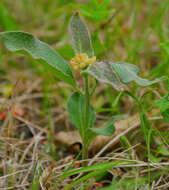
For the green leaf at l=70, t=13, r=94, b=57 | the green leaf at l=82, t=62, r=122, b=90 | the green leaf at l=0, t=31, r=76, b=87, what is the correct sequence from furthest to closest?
the green leaf at l=70, t=13, r=94, b=57 → the green leaf at l=0, t=31, r=76, b=87 → the green leaf at l=82, t=62, r=122, b=90

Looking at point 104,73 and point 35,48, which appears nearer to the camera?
point 104,73

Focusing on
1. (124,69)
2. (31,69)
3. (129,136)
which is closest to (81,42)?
(124,69)

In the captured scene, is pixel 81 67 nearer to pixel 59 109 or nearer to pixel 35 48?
pixel 35 48

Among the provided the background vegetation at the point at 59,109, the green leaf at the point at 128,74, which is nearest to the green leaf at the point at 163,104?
the background vegetation at the point at 59,109

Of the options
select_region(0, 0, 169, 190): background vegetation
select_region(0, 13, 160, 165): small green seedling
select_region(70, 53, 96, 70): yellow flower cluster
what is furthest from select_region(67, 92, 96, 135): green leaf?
select_region(70, 53, 96, 70): yellow flower cluster

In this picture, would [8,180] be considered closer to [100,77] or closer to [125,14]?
[100,77]

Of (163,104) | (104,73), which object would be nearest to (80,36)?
(104,73)

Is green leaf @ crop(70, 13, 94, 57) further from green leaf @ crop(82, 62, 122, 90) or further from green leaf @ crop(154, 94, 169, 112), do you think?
green leaf @ crop(154, 94, 169, 112)

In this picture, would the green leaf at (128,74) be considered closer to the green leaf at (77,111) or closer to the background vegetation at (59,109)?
the background vegetation at (59,109)
